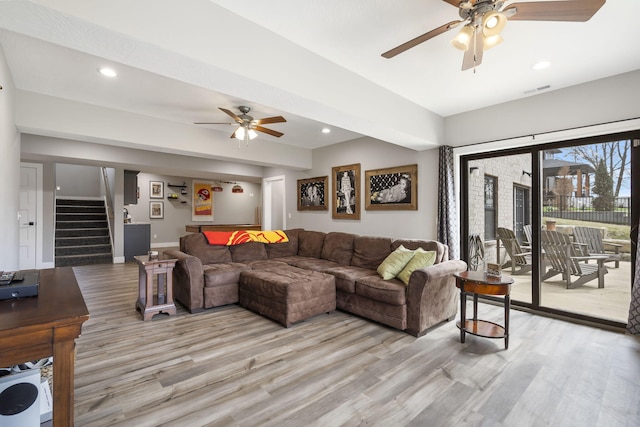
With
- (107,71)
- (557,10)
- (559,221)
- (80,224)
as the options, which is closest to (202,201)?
(80,224)

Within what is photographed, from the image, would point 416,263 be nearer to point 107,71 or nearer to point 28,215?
point 107,71

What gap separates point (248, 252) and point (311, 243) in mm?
1074

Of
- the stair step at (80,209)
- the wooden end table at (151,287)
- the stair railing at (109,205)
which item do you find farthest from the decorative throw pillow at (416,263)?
the stair step at (80,209)

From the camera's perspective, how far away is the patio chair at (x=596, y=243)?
3.40 m

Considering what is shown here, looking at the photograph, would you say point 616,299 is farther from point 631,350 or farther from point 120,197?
point 120,197

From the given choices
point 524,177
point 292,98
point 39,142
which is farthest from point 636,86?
point 39,142

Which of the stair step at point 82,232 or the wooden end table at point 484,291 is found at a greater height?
the stair step at point 82,232

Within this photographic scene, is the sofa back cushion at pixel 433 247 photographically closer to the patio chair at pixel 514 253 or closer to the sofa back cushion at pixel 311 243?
the patio chair at pixel 514 253

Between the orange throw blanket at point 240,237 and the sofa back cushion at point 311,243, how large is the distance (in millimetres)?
285

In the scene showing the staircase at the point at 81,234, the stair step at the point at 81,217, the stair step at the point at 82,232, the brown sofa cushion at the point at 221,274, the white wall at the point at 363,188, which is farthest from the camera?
the stair step at the point at 81,217

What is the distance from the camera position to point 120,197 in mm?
7293

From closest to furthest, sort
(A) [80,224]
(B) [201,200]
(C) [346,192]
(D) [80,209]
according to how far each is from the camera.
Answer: (C) [346,192] < (A) [80,224] < (D) [80,209] < (B) [201,200]

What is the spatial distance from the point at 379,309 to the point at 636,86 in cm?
340

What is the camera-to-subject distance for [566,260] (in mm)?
3768
